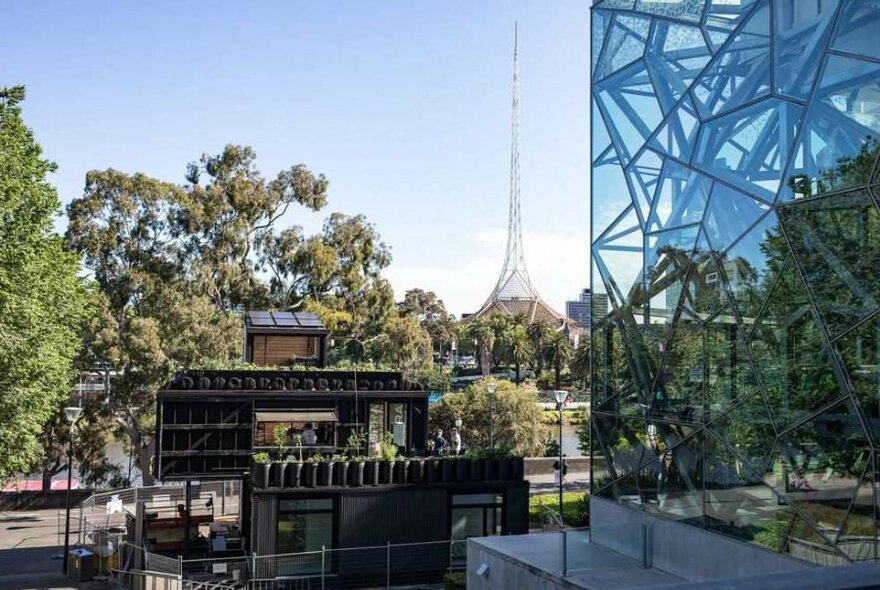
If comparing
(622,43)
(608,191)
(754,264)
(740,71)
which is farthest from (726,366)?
(622,43)

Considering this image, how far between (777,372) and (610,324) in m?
5.56

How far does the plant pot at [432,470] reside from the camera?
78.2ft

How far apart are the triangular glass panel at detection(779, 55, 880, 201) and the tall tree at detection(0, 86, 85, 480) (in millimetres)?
18729

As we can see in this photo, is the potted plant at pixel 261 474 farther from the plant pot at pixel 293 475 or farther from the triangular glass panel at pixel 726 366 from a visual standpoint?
the triangular glass panel at pixel 726 366

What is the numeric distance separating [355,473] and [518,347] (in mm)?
72455

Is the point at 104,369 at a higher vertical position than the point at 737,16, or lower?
lower

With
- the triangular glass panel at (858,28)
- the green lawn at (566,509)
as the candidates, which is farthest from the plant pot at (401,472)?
the triangular glass panel at (858,28)

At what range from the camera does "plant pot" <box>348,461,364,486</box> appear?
23.1 meters

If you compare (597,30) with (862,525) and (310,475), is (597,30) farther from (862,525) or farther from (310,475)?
(310,475)

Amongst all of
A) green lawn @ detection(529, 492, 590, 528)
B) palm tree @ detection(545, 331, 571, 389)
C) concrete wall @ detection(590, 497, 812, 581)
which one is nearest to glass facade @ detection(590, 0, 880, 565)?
concrete wall @ detection(590, 497, 812, 581)

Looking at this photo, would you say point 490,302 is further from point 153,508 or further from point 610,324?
point 610,324

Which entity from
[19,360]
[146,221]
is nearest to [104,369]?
[146,221]

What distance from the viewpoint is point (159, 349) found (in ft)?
130

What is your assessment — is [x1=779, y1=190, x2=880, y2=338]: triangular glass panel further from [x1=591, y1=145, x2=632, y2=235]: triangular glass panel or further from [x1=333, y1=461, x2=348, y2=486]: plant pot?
[x1=333, y1=461, x2=348, y2=486]: plant pot
